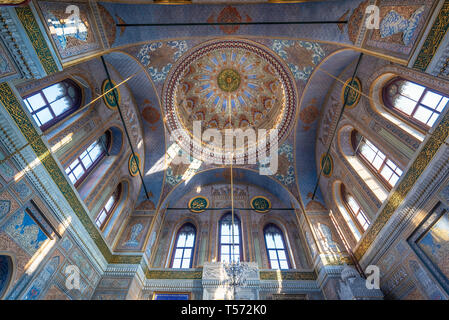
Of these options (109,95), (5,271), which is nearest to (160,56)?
(109,95)

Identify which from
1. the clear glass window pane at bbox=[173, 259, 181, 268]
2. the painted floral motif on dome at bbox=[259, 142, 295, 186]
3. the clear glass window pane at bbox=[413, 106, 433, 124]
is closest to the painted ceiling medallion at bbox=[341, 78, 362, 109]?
the clear glass window pane at bbox=[413, 106, 433, 124]

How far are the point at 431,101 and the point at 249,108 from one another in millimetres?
8584

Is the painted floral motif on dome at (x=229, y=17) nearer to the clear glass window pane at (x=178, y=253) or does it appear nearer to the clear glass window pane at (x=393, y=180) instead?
the clear glass window pane at (x=393, y=180)

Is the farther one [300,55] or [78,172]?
[300,55]

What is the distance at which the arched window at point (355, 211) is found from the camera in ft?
23.7

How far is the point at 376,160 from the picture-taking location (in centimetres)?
681

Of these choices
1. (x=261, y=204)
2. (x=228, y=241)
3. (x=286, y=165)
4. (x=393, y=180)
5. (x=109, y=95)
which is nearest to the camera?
(x=393, y=180)

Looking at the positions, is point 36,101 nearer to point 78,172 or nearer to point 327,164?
point 78,172

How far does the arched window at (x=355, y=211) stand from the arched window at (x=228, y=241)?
4.45 m

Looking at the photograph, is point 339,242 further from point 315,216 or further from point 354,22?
point 354,22

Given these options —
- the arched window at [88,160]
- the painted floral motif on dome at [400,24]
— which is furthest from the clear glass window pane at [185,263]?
the painted floral motif on dome at [400,24]

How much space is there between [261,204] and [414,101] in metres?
7.28

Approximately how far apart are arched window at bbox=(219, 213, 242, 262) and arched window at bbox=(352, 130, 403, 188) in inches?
209
